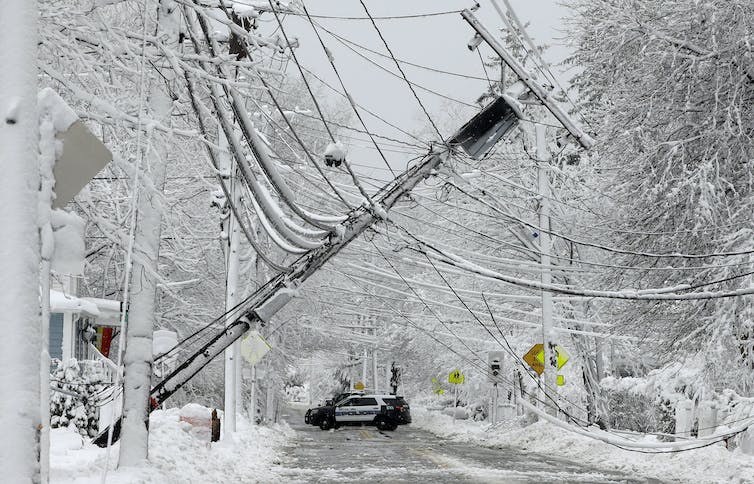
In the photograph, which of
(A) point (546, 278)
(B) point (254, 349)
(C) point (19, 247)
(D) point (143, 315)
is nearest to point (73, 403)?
(B) point (254, 349)

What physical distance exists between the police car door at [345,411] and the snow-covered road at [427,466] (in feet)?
57.9

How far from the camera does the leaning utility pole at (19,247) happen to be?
5.72m

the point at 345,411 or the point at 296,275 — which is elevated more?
A: the point at 296,275

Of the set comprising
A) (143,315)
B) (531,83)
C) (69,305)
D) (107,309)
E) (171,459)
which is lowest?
(171,459)

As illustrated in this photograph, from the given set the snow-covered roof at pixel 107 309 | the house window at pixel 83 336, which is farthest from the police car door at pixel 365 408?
the snow-covered roof at pixel 107 309

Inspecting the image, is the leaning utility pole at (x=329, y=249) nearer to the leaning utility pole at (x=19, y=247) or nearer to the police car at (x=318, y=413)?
the leaning utility pole at (x=19, y=247)

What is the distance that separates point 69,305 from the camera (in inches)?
913

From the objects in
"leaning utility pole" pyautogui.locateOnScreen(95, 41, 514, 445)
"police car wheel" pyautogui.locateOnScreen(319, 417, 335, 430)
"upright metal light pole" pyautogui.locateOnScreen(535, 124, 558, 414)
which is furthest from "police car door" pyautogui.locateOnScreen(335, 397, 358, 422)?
"leaning utility pole" pyautogui.locateOnScreen(95, 41, 514, 445)

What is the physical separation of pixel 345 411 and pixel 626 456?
24373 mm

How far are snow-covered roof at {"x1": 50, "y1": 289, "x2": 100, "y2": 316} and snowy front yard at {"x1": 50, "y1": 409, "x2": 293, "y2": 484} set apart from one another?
161 inches

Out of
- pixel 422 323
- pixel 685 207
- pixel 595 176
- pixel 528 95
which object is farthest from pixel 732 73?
pixel 422 323

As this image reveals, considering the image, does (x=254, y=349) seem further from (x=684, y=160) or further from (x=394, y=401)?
(x=394, y=401)

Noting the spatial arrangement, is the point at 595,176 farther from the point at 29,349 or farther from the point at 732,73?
the point at 29,349

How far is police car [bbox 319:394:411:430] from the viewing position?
140 ft
